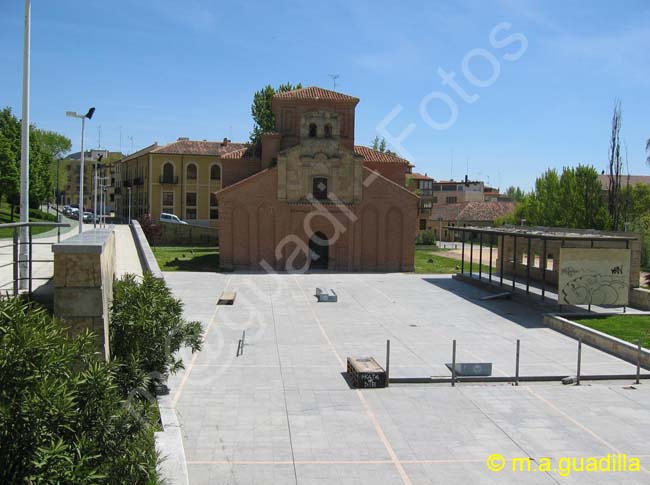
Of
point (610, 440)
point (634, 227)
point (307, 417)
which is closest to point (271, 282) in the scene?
point (307, 417)

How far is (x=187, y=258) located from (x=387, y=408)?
33.9m

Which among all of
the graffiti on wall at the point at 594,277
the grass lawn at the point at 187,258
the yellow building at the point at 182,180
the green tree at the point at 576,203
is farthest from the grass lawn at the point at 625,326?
the yellow building at the point at 182,180

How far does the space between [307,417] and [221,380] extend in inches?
139

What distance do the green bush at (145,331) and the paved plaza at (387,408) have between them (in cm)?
164

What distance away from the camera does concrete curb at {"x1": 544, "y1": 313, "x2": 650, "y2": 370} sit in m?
18.6

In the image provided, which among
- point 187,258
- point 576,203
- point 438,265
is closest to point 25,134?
point 187,258

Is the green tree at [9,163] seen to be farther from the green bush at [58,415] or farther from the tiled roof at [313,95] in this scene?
the green bush at [58,415]

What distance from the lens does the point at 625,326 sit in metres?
22.6

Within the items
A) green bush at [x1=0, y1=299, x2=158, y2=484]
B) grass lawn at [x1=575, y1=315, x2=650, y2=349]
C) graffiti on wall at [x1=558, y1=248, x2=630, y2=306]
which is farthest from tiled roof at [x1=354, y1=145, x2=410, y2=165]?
green bush at [x1=0, y1=299, x2=158, y2=484]

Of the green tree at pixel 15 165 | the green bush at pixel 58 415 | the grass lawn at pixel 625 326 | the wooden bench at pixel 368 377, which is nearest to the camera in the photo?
the green bush at pixel 58 415

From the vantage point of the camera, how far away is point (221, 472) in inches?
406

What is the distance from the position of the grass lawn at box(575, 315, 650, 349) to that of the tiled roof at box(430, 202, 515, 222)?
6781 cm

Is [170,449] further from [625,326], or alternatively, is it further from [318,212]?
[318,212]

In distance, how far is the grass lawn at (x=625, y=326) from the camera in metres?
20.6
